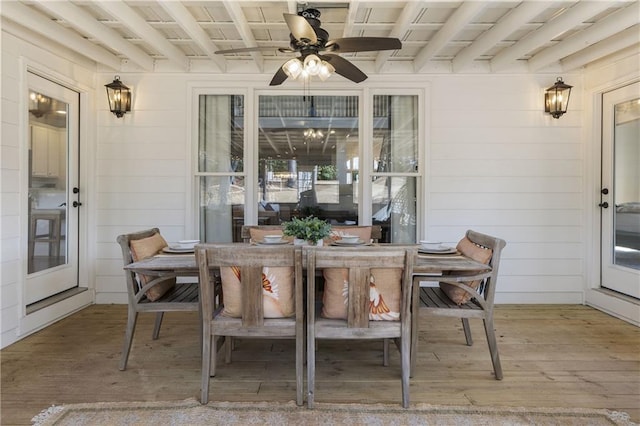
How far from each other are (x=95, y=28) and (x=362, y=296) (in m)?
3.08

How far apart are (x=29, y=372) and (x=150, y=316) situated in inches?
46.9

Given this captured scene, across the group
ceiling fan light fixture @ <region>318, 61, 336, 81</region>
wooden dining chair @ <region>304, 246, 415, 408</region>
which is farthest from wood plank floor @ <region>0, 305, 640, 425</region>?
ceiling fan light fixture @ <region>318, 61, 336, 81</region>

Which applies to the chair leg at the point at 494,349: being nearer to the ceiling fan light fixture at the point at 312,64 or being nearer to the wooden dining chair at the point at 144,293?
the wooden dining chair at the point at 144,293

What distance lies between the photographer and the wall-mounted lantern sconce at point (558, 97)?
3842mm

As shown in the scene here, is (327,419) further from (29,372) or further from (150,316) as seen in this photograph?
(150,316)

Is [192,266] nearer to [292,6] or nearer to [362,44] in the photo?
[362,44]

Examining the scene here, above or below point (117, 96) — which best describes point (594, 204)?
below

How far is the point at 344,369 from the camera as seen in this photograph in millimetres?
2518

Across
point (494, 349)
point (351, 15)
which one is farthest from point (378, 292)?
point (351, 15)

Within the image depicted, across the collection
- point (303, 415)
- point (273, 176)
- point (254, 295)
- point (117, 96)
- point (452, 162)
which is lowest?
point (303, 415)

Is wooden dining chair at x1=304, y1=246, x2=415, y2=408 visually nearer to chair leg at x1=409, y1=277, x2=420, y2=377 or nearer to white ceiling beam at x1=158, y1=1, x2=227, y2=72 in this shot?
chair leg at x1=409, y1=277, x2=420, y2=377

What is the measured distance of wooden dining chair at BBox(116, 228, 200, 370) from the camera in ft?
8.16

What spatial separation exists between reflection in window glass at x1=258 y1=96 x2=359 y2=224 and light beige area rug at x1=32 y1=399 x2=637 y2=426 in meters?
2.37

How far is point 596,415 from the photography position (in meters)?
2.00
